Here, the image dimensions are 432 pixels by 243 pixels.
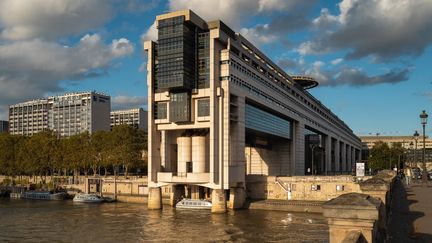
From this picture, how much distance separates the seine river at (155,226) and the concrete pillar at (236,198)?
3.76m

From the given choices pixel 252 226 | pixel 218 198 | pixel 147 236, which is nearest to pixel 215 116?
pixel 218 198

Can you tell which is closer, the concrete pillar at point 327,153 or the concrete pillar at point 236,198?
the concrete pillar at point 236,198

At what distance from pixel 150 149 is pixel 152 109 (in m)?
8.18

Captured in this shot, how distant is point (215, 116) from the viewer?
8344 centimetres

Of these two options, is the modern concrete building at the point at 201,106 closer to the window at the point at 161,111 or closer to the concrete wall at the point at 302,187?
the window at the point at 161,111

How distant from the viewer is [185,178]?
276 ft

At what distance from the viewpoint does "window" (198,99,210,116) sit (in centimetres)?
8475

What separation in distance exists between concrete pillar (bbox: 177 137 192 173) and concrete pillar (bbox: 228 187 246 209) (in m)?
11.8

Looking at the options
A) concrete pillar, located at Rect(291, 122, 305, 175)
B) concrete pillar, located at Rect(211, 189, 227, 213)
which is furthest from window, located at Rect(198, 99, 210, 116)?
concrete pillar, located at Rect(291, 122, 305, 175)

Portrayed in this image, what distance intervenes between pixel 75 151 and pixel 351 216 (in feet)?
420

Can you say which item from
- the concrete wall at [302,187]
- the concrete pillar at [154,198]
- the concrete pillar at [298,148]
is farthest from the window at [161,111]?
the concrete pillar at [298,148]

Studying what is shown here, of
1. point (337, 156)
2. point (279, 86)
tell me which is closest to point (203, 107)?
point (279, 86)

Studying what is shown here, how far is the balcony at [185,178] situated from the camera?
3270 inches

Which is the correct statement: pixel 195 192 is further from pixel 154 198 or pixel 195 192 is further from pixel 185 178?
pixel 185 178
